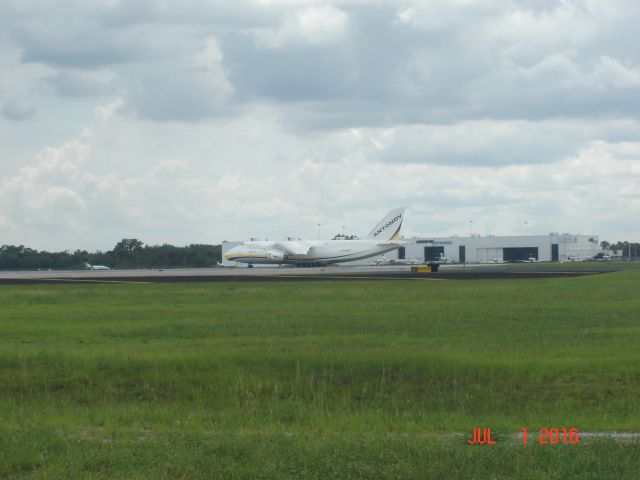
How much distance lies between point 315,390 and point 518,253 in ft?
581

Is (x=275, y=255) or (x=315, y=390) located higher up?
(x=275, y=255)

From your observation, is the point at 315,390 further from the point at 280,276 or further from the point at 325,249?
the point at 325,249

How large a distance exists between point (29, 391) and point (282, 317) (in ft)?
45.8

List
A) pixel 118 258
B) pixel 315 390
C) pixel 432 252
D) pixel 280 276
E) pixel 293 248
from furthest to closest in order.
A: pixel 432 252, pixel 118 258, pixel 293 248, pixel 280 276, pixel 315 390

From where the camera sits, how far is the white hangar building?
187375 mm

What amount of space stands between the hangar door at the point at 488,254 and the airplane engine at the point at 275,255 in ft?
273

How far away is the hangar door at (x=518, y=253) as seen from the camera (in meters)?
190

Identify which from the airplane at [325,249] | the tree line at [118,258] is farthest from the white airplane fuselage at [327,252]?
the tree line at [118,258]

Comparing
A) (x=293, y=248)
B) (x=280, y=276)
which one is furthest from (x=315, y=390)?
(x=293, y=248)

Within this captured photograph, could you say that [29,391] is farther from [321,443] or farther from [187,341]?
[321,443]

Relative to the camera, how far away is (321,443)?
41.8 feet

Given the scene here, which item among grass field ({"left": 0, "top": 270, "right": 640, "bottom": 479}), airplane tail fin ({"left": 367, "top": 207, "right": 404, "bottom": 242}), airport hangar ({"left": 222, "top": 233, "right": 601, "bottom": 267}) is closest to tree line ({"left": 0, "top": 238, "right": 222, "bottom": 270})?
airport hangar ({"left": 222, "top": 233, "right": 601, "bottom": 267})

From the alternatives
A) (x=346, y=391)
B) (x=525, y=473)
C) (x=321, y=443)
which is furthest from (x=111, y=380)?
(x=525, y=473)

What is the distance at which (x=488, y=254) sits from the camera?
19125 cm
